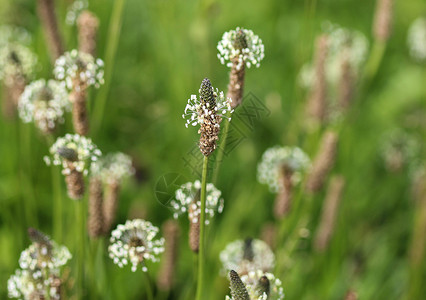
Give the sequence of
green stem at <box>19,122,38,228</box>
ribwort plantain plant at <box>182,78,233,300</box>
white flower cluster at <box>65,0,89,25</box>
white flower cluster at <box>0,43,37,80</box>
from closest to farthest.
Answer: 1. ribwort plantain plant at <box>182,78,233,300</box>
2. white flower cluster at <box>0,43,37,80</box>
3. white flower cluster at <box>65,0,89,25</box>
4. green stem at <box>19,122,38,228</box>

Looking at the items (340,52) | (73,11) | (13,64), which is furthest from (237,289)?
(340,52)

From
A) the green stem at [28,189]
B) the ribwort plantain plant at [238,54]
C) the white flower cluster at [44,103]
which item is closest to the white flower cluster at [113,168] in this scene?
the white flower cluster at [44,103]

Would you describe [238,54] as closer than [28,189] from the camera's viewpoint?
Yes

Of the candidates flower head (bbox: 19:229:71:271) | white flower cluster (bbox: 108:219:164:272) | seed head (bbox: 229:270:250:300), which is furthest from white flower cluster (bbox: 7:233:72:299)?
seed head (bbox: 229:270:250:300)

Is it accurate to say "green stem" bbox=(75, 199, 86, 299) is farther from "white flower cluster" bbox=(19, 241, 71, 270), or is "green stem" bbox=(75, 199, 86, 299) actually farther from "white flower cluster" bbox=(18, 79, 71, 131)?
"white flower cluster" bbox=(18, 79, 71, 131)

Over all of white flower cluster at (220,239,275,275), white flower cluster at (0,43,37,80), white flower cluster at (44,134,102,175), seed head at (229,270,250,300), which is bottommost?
seed head at (229,270,250,300)

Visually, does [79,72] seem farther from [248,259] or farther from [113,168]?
[248,259]
